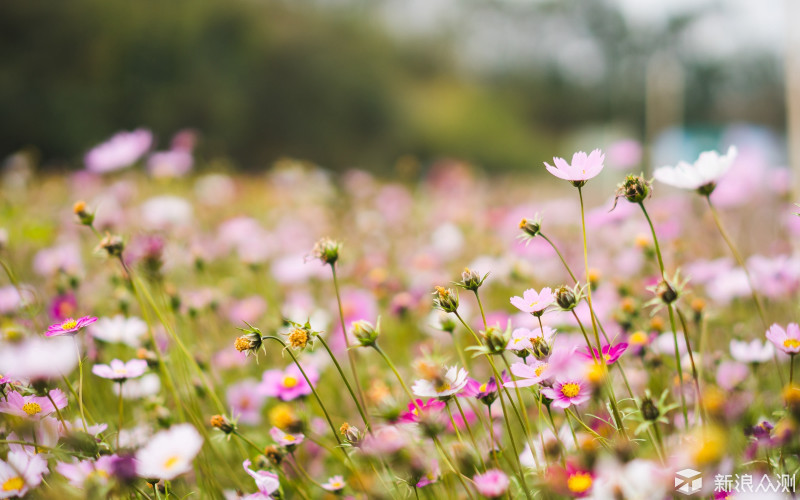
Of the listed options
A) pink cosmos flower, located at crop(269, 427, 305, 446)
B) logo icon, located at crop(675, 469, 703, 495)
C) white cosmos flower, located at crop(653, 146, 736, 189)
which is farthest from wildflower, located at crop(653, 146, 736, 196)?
pink cosmos flower, located at crop(269, 427, 305, 446)

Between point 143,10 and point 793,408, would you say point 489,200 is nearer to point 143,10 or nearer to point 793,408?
point 793,408

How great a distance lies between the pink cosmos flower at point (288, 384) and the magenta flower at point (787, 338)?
1.58 feet

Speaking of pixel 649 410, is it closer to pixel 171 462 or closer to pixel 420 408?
pixel 420 408

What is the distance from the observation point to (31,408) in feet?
1.81

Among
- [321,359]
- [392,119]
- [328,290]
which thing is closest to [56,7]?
[392,119]

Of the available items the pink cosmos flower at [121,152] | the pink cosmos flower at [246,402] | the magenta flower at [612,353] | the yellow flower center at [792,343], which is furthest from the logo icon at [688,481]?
the pink cosmos flower at [121,152]

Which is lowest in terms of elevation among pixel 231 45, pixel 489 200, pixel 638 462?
pixel 638 462

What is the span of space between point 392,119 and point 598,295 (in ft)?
28.6

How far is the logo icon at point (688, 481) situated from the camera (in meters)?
0.41

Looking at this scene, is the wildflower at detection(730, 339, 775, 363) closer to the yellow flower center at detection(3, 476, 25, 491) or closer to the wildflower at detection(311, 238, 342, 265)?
the wildflower at detection(311, 238, 342, 265)

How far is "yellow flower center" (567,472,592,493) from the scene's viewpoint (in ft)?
1.30

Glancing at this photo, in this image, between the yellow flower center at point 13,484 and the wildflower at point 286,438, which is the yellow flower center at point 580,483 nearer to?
the wildflower at point 286,438

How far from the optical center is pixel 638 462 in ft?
1.31

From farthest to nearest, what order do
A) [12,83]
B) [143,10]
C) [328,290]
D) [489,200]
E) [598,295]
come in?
[143,10] < [12,83] < [489,200] < [328,290] < [598,295]
